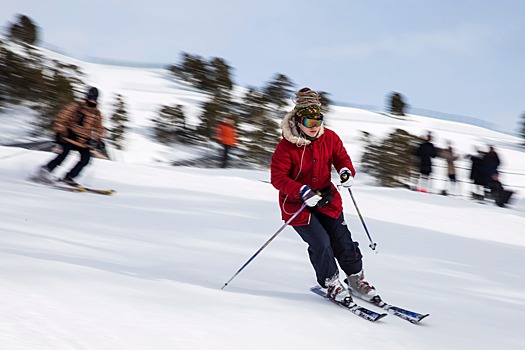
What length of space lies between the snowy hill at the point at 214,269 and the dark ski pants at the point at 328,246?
9.7 inches

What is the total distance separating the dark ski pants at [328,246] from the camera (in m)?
3.96

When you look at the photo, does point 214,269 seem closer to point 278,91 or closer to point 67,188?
→ point 67,188

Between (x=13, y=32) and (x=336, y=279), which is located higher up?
(x=13, y=32)

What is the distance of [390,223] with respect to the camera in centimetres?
892

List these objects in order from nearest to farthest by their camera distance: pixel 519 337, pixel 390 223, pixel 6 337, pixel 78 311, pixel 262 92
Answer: pixel 6 337 → pixel 78 311 → pixel 519 337 → pixel 390 223 → pixel 262 92

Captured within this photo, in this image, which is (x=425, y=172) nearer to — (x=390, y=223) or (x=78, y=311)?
(x=390, y=223)

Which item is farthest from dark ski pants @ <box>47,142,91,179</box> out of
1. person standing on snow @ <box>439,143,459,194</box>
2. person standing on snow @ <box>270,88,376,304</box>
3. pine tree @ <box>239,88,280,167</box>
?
pine tree @ <box>239,88,280,167</box>

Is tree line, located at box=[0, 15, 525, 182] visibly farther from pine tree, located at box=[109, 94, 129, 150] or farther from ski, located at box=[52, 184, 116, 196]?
ski, located at box=[52, 184, 116, 196]

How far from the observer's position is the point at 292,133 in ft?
12.9

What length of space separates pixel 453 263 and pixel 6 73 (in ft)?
44.3

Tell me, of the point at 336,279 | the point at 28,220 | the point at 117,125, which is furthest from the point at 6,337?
the point at 117,125

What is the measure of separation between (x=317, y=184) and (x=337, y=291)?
2.38ft

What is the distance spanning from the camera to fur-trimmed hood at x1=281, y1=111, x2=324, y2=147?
390 cm

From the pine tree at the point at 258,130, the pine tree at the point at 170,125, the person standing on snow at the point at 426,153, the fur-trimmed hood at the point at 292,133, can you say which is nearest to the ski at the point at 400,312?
the fur-trimmed hood at the point at 292,133
